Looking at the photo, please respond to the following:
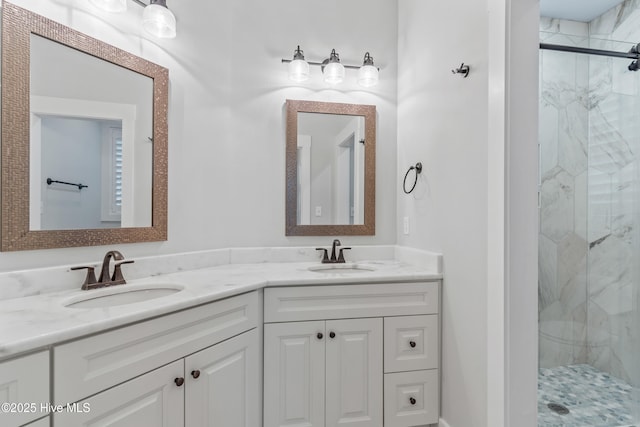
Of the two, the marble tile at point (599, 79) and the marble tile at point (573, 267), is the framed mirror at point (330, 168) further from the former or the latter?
the marble tile at point (599, 79)

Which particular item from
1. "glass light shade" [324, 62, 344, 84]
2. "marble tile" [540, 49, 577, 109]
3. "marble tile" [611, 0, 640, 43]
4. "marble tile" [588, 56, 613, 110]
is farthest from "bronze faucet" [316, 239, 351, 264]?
"marble tile" [611, 0, 640, 43]

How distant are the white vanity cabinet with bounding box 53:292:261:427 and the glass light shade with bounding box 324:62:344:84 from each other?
4.74 feet

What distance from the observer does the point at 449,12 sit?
159 cm

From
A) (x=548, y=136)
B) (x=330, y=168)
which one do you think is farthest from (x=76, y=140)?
(x=548, y=136)

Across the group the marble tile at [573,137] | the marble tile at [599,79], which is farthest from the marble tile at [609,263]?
the marble tile at [599,79]

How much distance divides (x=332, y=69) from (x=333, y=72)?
20mm

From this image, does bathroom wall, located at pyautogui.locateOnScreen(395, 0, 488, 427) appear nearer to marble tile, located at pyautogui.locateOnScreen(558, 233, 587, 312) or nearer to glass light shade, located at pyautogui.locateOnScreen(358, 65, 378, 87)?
glass light shade, located at pyautogui.locateOnScreen(358, 65, 378, 87)

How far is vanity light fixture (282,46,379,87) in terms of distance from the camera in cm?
200

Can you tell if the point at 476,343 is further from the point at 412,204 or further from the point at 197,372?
the point at 197,372

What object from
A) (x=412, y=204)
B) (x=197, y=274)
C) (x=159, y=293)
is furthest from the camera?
(x=412, y=204)

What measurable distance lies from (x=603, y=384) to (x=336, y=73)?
8.81 feet

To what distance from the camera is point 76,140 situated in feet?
4.42

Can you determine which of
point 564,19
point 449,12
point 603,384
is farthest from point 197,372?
point 564,19

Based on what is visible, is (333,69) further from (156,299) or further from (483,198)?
(156,299)
